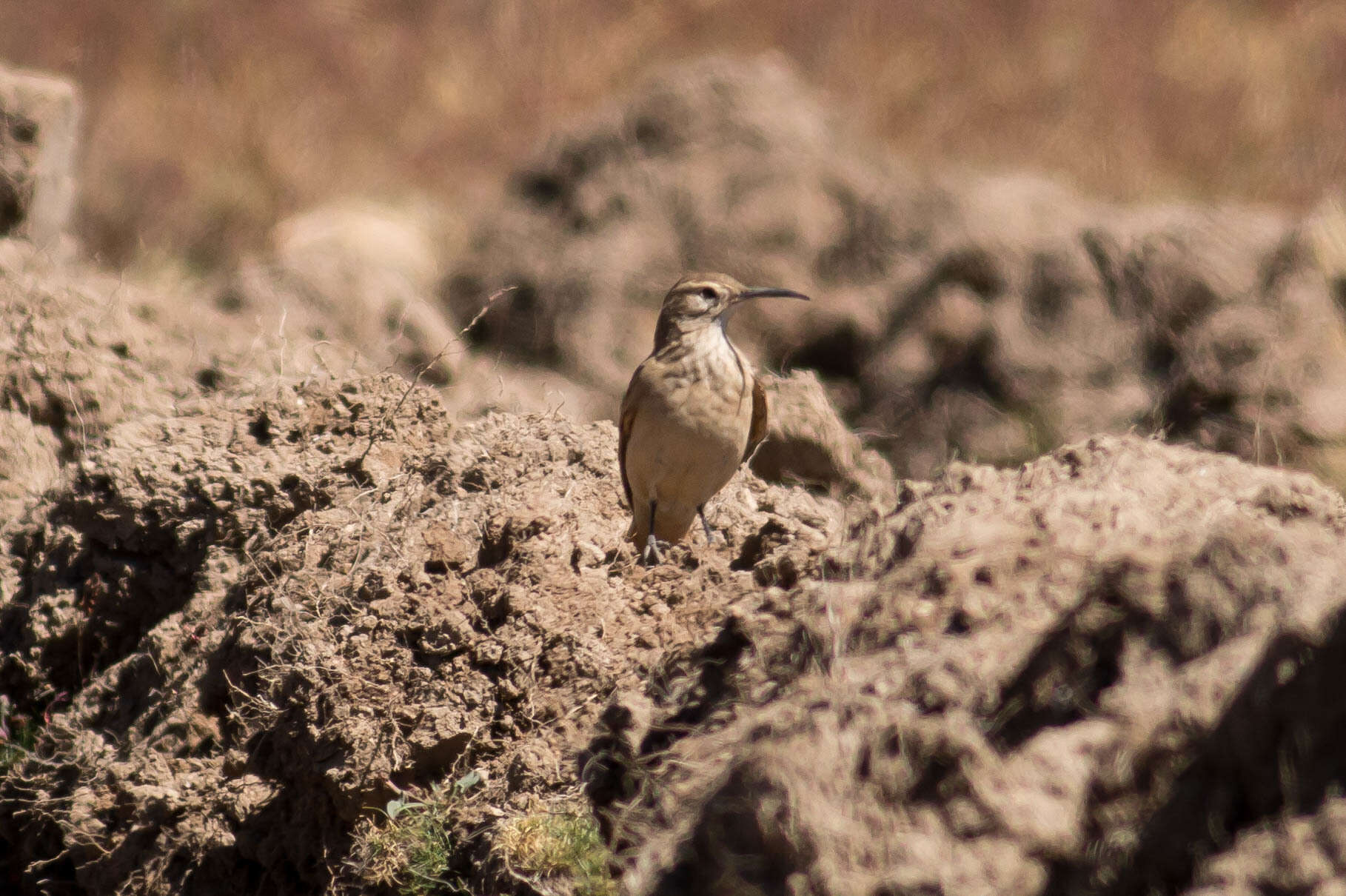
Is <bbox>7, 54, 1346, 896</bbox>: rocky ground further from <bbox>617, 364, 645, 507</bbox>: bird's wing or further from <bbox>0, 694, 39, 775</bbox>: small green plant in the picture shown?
<bbox>617, 364, 645, 507</bbox>: bird's wing

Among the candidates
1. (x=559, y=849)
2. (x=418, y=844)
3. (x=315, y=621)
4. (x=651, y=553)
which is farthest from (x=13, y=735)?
(x=559, y=849)

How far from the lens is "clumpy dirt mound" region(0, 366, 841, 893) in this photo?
4629 mm

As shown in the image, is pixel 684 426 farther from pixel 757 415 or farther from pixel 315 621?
pixel 315 621

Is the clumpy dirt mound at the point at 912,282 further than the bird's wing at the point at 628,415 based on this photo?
Yes

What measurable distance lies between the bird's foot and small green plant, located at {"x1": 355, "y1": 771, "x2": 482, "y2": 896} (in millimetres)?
929

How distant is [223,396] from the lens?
20.8ft

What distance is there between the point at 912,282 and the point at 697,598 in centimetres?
694

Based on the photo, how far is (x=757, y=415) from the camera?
619 cm

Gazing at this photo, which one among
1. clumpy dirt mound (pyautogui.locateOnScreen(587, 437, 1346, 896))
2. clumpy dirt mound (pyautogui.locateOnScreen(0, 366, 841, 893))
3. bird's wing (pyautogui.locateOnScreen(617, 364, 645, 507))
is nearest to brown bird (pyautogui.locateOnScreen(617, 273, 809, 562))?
bird's wing (pyautogui.locateOnScreen(617, 364, 645, 507))

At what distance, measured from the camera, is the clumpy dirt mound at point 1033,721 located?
282cm

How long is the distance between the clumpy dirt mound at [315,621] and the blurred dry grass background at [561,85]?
32.6ft

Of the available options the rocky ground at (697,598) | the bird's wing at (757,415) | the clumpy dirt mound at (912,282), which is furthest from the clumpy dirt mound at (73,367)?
the clumpy dirt mound at (912,282)

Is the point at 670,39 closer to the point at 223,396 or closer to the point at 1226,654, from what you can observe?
the point at 223,396

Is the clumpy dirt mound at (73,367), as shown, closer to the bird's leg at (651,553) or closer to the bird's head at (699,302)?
the bird's head at (699,302)
